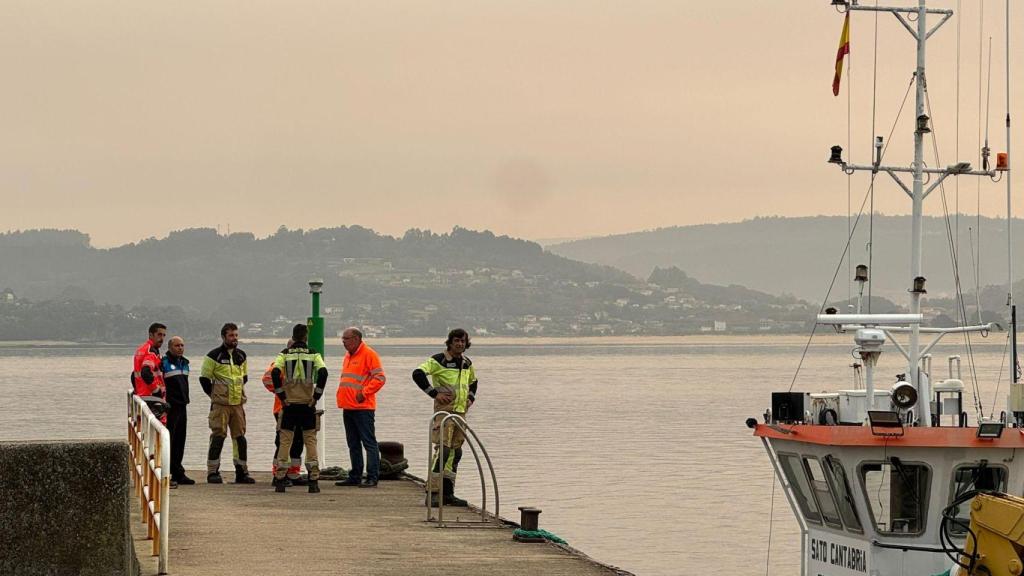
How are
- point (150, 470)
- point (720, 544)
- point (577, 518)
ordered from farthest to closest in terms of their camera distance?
point (577, 518) < point (720, 544) < point (150, 470)

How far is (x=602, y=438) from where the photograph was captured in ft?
192

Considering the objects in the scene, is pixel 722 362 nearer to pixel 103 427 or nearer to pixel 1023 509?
pixel 103 427

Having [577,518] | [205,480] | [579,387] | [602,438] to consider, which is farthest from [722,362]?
[205,480]

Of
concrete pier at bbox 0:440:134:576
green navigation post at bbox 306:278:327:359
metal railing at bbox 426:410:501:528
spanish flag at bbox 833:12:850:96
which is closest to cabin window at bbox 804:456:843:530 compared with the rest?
metal railing at bbox 426:410:501:528

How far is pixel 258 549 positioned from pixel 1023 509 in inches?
252

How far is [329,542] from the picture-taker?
14.9 metres

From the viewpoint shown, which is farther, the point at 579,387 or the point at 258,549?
the point at 579,387

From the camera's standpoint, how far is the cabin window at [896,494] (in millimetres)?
14867

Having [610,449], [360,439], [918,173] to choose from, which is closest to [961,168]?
[918,173]

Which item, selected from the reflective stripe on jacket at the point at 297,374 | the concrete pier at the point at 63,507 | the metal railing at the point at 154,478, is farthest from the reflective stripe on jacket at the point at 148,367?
the concrete pier at the point at 63,507

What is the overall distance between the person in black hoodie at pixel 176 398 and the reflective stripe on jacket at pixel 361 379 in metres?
1.96

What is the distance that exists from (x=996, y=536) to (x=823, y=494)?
428 cm

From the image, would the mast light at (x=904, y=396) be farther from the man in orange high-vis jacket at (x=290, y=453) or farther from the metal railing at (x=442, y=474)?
the man in orange high-vis jacket at (x=290, y=453)

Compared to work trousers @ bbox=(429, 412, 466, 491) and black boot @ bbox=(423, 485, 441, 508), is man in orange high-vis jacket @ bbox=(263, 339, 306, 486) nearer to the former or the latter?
black boot @ bbox=(423, 485, 441, 508)
